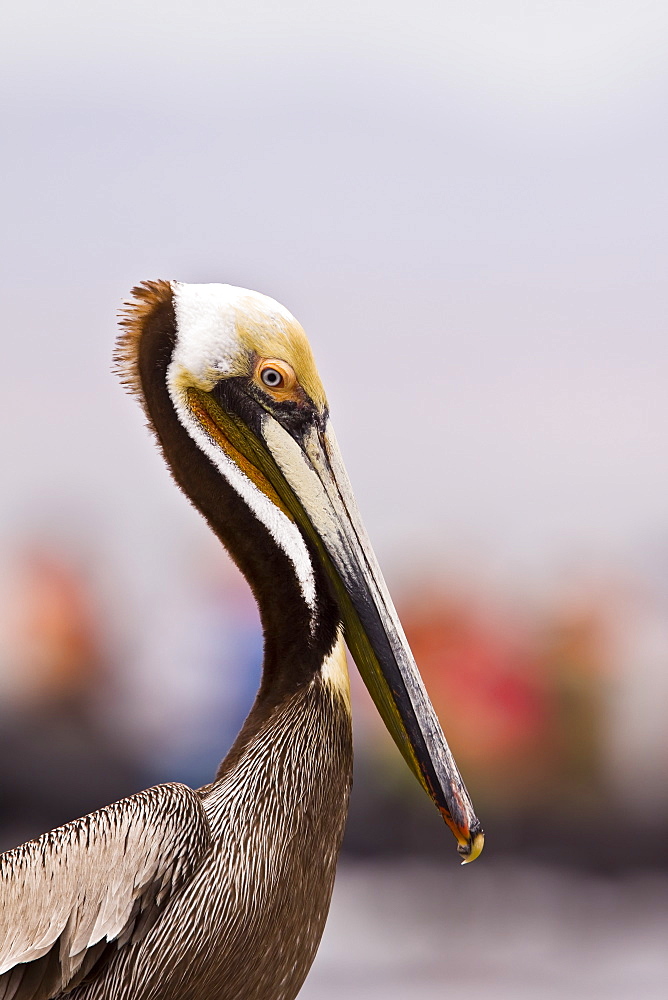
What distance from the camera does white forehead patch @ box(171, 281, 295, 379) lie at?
160 cm

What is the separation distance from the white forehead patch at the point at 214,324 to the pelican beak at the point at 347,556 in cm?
4

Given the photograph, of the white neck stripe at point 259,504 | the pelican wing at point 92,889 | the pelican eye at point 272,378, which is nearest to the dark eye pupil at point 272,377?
the pelican eye at point 272,378

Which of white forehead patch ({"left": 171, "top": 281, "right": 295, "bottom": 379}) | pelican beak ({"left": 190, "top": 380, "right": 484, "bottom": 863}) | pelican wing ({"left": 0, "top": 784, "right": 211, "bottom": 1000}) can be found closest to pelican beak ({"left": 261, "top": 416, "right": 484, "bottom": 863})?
pelican beak ({"left": 190, "top": 380, "right": 484, "bottom": 863})

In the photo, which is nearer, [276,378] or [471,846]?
[471,846]

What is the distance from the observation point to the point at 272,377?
1.60 metres

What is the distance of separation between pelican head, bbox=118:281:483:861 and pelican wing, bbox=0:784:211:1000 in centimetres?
27

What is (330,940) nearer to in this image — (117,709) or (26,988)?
(117,709)

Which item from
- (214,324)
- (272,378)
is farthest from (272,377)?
(214,324)

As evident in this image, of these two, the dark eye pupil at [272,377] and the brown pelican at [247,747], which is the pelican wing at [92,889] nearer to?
the brown pelican at [247,747]

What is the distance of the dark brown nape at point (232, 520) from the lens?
Answer: 1598mm

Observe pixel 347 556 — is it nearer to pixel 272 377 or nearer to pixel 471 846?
pixel 272 377

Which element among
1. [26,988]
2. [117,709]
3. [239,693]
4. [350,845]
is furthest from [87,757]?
[26,988]

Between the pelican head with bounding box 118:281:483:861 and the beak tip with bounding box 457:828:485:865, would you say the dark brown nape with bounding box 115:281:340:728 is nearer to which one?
the pelican head with bounding box 118:281:483:861

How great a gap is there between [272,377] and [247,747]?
55 cm
